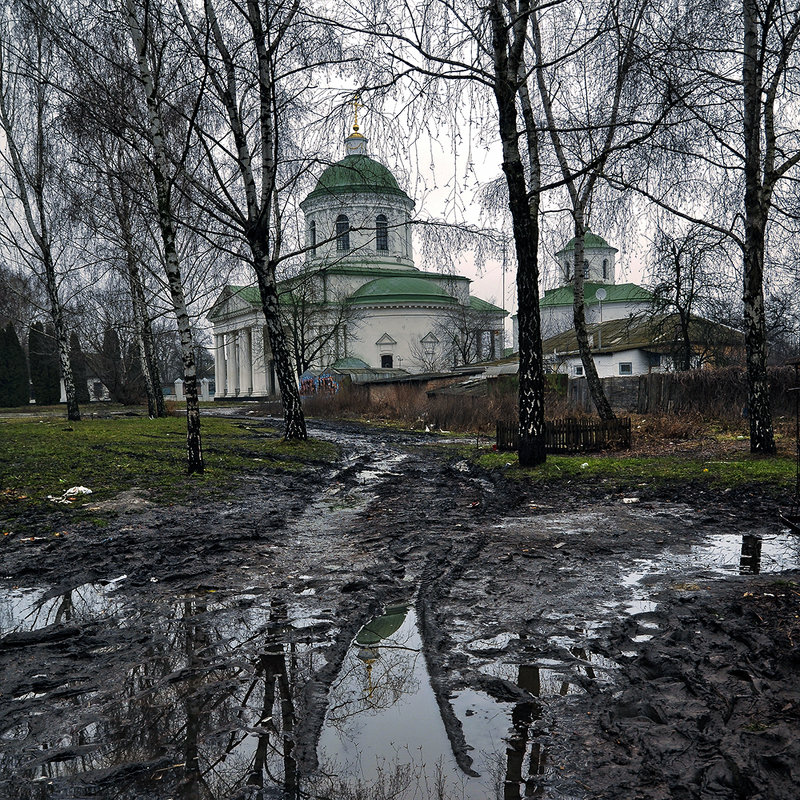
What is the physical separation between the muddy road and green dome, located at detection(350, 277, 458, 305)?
169 ft

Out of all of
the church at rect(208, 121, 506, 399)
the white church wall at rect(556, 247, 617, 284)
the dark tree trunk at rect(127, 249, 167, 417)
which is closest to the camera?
the dark tree trunk at rect(127, 249, 167, 417)

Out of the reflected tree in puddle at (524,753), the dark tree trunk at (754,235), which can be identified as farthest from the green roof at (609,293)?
the reflected tree in puddle at (524,753)

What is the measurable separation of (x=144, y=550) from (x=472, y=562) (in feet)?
10.2

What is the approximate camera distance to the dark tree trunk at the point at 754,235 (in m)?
11.0

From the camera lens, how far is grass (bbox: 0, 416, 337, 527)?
9.33 metres

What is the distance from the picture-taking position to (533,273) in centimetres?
1145

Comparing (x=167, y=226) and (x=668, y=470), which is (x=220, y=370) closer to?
(x=167, y=226)

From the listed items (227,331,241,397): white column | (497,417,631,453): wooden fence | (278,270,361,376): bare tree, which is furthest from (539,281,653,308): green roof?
(497,417,631,453): wooden fence

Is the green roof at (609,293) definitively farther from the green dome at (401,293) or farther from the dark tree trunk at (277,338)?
the dark tree trunk at (277,338)

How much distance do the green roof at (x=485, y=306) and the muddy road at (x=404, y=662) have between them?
56.4m

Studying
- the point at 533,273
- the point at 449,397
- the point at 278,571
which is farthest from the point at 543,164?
the point at 278,571

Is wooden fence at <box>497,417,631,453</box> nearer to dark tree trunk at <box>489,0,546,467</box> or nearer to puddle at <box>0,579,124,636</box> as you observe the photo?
dark tree trunk at <box>489,0,546,467</box>

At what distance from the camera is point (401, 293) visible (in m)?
58.3

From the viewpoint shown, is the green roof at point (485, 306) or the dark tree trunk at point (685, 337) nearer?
the dark tree trunk at point (685, 337)
